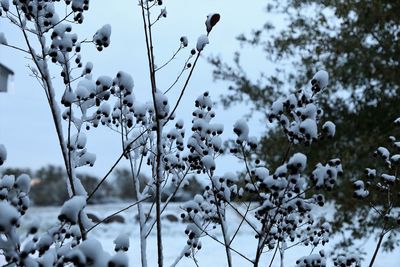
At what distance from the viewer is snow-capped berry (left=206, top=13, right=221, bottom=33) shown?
283cm

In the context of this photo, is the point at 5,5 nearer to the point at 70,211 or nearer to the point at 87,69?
the point at 87,69

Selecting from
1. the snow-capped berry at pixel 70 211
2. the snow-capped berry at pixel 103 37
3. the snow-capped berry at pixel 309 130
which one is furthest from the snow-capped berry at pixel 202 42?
the snow-capped berry at pixel 70 211

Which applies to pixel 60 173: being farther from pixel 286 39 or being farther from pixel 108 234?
pixel 286 39

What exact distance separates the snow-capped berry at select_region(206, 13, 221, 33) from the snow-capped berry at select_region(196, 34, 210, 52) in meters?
0.25

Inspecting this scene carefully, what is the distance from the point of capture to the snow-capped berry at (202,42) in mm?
3117

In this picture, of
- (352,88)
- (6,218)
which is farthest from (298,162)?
(352,88)

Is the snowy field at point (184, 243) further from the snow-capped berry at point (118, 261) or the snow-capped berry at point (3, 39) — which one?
the snow-capped berry at point (118, 261)

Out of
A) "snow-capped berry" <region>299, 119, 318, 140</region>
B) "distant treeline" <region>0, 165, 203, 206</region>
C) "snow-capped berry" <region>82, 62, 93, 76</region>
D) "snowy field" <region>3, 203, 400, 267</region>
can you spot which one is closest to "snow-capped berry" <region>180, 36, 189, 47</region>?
"snow-capped berry" <region>82, 62, 93, 76</region>

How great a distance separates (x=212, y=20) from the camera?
2838 millimetres

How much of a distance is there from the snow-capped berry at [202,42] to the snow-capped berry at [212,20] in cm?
25

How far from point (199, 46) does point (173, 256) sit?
32.3ft

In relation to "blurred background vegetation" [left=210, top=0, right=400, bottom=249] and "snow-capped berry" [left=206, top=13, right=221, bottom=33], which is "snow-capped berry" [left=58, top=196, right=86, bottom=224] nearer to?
"snow-capped berry" [left=206, top=13, right=221, bottom=33]

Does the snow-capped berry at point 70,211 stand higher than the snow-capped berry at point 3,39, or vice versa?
the snow-capped berry at point 3,39

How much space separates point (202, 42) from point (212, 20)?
0.31m
